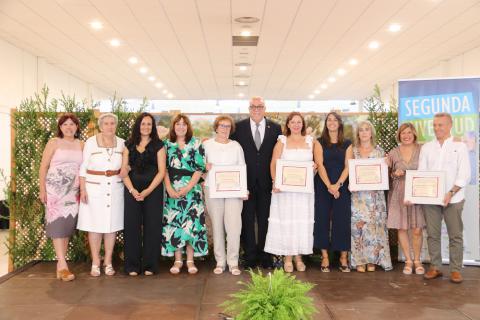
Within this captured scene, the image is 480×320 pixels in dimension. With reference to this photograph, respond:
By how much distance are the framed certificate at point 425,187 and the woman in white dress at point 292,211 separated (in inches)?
37.8

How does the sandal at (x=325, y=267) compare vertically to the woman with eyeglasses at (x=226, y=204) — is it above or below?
below

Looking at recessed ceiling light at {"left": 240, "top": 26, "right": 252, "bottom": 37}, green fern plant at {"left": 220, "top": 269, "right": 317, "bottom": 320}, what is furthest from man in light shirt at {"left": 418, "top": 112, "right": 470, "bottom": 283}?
recessed ceiling light at {"left": 240, "top": 26, "right": 252, "bottom": 37}

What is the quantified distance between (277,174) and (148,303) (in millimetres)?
1749

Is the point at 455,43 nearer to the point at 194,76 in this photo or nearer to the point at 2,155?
the point at 194,76

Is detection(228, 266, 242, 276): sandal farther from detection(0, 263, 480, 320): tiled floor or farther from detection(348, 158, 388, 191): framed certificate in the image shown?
detection(348, 158, 388, 191): framed certificate

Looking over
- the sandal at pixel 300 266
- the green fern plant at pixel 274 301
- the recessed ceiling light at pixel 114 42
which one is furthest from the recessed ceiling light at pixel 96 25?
the green fern plant at pixel 274 301

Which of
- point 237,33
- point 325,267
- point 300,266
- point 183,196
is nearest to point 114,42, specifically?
Result: point 237,33

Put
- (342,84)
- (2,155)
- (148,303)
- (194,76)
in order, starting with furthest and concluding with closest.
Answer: (342,84), (194,76), (2,155), (148,303)

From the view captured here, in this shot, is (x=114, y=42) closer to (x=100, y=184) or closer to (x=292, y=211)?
(x=100, y=184)

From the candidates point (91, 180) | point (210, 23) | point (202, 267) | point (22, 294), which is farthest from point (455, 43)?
point (22, 294)

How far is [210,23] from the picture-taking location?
8406 millimetres

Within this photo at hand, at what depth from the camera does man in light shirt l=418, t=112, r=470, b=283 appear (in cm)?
457

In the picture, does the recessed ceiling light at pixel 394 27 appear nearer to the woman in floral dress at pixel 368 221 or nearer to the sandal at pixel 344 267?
the woman in floral dress at pixel 368 221

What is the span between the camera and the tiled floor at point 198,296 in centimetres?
373
